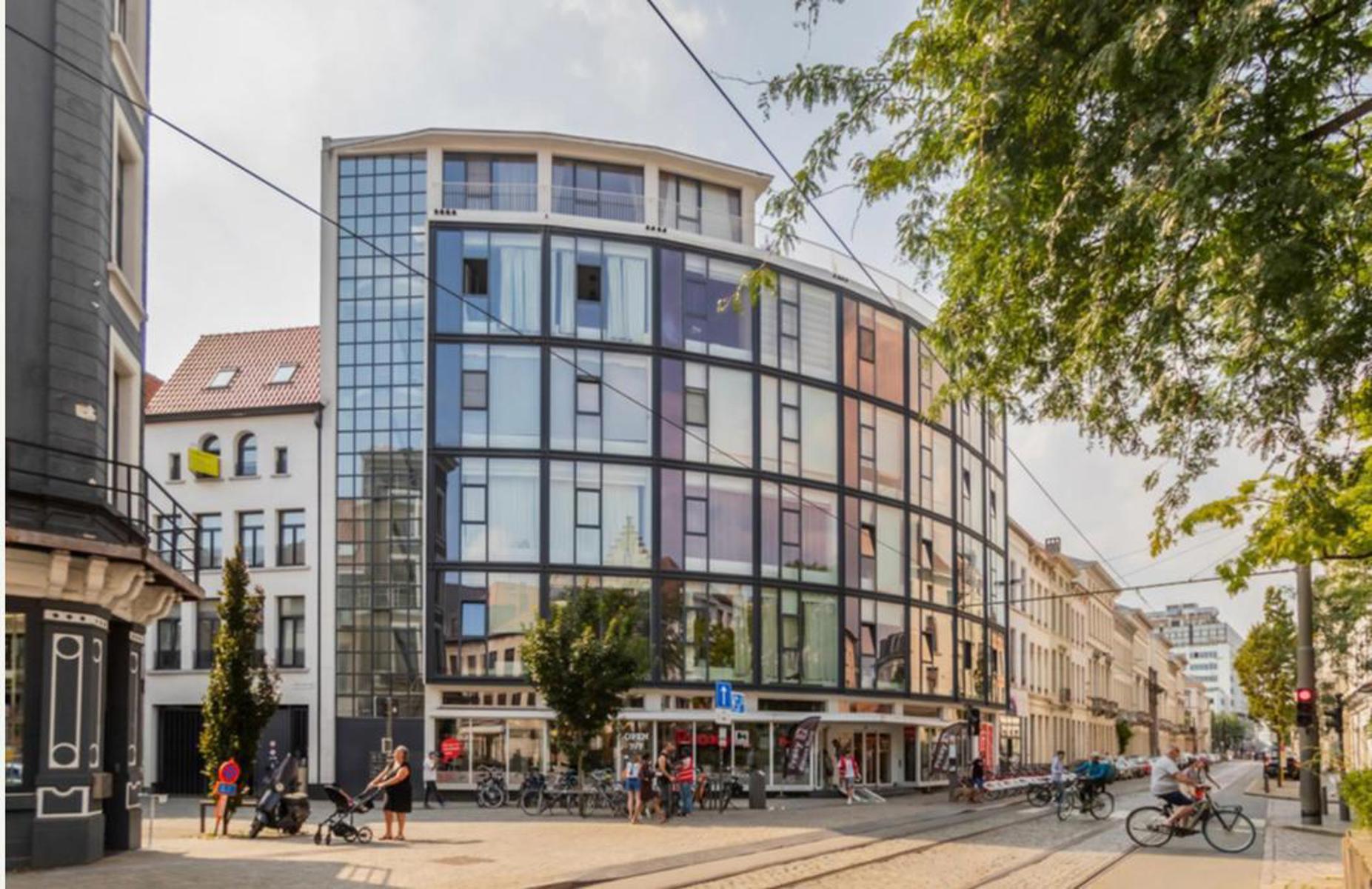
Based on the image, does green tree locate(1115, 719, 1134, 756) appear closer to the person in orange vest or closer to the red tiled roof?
the red tiled roof

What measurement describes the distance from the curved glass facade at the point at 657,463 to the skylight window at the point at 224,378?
9824 millimetres

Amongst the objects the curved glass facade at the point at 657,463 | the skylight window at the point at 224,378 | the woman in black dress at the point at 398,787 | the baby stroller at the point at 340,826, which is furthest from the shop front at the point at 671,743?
the baby stroller at the point at 340,826

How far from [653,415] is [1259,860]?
81.5 feet

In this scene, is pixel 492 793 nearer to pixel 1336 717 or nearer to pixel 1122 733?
pixel 1336 717

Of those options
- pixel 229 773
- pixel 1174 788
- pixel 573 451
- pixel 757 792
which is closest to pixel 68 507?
pixel 229 773

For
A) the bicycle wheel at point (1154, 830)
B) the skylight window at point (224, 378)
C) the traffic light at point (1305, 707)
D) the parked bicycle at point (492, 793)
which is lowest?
the parked bicycle at point (492, 793)

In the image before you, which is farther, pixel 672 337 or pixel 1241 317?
pixel 672 337

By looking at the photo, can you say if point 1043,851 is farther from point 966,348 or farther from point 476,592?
point 476,592

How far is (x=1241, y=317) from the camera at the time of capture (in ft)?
25.1

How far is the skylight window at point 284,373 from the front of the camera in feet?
155

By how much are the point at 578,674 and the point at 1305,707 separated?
14.6m

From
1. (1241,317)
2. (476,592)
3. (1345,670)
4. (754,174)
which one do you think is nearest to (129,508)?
(1241,317)

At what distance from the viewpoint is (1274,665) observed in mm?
57094

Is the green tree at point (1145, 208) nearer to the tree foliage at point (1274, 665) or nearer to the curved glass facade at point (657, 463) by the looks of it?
the curved glass facade at point (657, 463)
